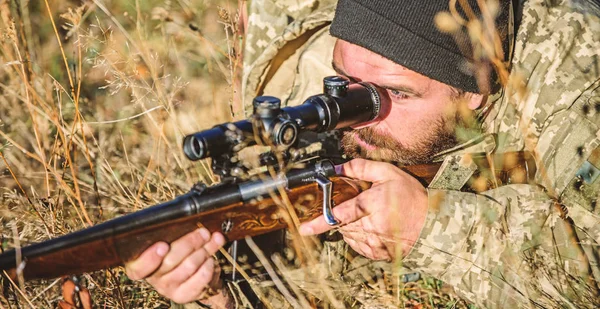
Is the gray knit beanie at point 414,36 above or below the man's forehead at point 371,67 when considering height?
above

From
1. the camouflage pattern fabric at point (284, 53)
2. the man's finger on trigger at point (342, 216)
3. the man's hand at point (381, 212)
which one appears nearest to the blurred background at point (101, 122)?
the camouflage pattern fabric at point (284, 53)

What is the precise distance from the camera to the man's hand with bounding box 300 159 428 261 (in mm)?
2627

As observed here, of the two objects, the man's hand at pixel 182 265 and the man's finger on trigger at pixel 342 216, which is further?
the man's finger on trigger at pixel 342 216

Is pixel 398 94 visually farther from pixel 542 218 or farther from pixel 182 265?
pixel 182 265

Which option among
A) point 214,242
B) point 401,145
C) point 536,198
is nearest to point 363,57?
point 401,145

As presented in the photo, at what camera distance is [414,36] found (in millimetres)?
2926

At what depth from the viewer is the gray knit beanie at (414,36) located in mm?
2916

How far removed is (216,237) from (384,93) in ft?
3.98

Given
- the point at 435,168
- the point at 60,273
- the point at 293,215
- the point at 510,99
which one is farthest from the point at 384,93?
the point at 60,273

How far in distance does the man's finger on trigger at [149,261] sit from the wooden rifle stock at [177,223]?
2 centimetres

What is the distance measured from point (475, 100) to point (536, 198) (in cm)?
64

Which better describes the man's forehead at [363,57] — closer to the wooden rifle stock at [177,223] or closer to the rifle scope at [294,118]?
the rifle scope at [294,118]

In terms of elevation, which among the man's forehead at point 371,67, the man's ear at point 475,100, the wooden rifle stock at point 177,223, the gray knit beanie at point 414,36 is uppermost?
the gray knit beanie at point 414,36

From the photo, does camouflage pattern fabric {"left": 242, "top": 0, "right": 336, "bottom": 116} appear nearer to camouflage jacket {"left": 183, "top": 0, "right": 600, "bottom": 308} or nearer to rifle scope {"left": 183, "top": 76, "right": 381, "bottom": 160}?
rifle scope {"left": 183, "top": 76, "right": 381, "bottom": 160}
